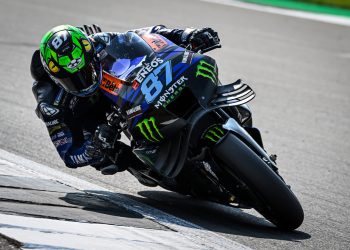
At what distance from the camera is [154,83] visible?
17.8 ft

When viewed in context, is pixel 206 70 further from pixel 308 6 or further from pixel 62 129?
pixel 308 6

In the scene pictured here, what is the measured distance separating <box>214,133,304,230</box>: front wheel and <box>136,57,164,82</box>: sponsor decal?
27.9 inches

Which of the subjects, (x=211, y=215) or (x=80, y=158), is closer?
(x=80, y=158)

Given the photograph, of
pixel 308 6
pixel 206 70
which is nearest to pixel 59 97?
pixel 206 70

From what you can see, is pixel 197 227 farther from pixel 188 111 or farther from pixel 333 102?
pixel 333 102

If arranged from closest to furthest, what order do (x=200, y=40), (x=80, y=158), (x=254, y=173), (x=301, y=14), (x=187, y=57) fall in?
(x=254, y=173) < (x=187, y=57) < (x=80, y=158) < (x=200, y=40) < (x=301, y=14)

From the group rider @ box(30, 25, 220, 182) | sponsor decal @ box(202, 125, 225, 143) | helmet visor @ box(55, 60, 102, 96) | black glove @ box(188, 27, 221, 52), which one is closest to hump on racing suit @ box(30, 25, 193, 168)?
rider @ box(30, 25, 220, 182)

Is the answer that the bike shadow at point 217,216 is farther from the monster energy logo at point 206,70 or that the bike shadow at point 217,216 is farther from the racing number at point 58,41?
the racing number at point 58,41

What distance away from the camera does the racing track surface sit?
600 centimetres

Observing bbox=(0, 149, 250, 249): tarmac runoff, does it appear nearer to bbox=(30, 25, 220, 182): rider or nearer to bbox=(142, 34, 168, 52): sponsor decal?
bbox=(30, 25, 220, 182): rider

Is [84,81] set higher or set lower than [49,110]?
higher

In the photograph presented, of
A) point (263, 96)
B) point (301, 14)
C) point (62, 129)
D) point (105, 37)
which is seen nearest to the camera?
point (62, 129)

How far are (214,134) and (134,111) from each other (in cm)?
56

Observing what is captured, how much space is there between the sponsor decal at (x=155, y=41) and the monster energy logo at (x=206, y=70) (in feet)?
1.17
